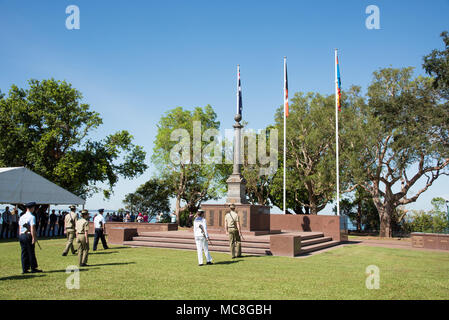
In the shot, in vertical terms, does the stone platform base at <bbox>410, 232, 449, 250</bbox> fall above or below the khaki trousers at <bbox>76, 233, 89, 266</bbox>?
below

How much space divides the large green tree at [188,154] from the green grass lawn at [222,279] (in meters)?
30.6

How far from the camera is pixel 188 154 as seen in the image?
43.1m

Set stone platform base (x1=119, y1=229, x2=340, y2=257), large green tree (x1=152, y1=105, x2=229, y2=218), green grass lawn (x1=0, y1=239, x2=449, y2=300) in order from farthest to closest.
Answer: large green tree (x1=152, y1=105, x2=229, y2=218) < stone platform base (x1=119, y1=229, x2=340, y2=257) < green grass lawn (x1=0, y1=239, x2=449, y2=300)

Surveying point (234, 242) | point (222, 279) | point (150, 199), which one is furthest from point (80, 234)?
point (150, 199)

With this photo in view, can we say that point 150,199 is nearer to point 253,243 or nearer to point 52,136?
point 52,136

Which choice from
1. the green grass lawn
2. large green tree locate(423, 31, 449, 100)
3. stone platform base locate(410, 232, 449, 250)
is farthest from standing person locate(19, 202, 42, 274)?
large green tree locate(423, 31, 449, 100)

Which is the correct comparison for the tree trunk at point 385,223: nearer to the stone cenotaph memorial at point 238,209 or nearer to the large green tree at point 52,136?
the stone cenotaph memorial at point 238,209

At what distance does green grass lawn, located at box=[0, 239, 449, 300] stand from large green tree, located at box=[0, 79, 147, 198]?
1987cm

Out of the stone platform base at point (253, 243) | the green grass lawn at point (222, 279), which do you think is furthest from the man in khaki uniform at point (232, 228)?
the stone platform base at point (253, 243)

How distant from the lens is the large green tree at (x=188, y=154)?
142 feet

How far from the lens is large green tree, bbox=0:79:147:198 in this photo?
30906 millimetres

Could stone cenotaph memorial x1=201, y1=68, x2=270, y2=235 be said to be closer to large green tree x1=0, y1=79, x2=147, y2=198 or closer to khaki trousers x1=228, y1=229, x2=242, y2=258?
khaki trousers x1=228, y1=229, x2=242, y2=258

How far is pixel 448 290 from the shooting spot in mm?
8062

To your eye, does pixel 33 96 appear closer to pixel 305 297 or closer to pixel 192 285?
pixel 192 285
